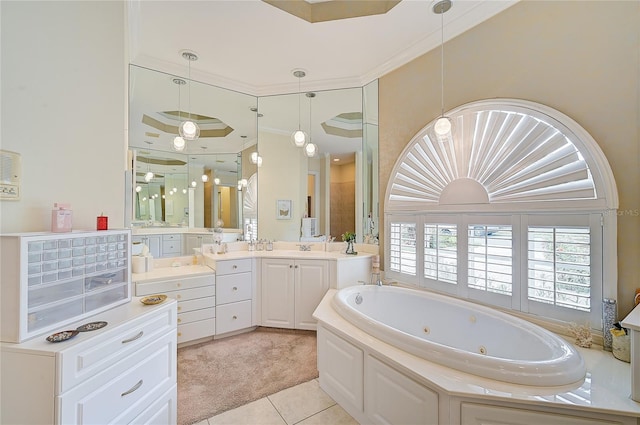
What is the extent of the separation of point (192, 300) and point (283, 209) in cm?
159

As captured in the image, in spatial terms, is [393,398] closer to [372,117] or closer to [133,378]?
[133,378]

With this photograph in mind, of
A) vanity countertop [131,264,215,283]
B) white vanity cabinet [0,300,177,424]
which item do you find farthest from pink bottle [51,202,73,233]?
vanity countertop [131,264,215,283]

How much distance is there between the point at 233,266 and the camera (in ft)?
10.2

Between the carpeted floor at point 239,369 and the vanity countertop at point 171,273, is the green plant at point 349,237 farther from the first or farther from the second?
the vanity countertop at point 171,273

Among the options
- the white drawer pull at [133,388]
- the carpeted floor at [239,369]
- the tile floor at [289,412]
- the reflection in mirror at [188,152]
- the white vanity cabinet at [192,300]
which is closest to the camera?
the white drawer pull at [133,388]

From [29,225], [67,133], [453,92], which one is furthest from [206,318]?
[453,92]

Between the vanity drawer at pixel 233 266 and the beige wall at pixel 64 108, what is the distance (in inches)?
54.8

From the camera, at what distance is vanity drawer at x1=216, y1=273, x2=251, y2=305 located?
3010 mm

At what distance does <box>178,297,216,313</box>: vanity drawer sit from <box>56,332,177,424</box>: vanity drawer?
48.2 inches

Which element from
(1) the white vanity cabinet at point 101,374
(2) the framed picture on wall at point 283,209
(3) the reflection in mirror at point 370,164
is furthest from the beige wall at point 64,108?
(3) the reflection in mirror at point 370,164

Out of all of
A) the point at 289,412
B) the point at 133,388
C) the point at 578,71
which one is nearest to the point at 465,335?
the point at 289,412

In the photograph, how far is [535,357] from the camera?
1.74 m

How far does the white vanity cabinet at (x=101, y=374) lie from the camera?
1080mm

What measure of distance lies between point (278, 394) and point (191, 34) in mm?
3325
